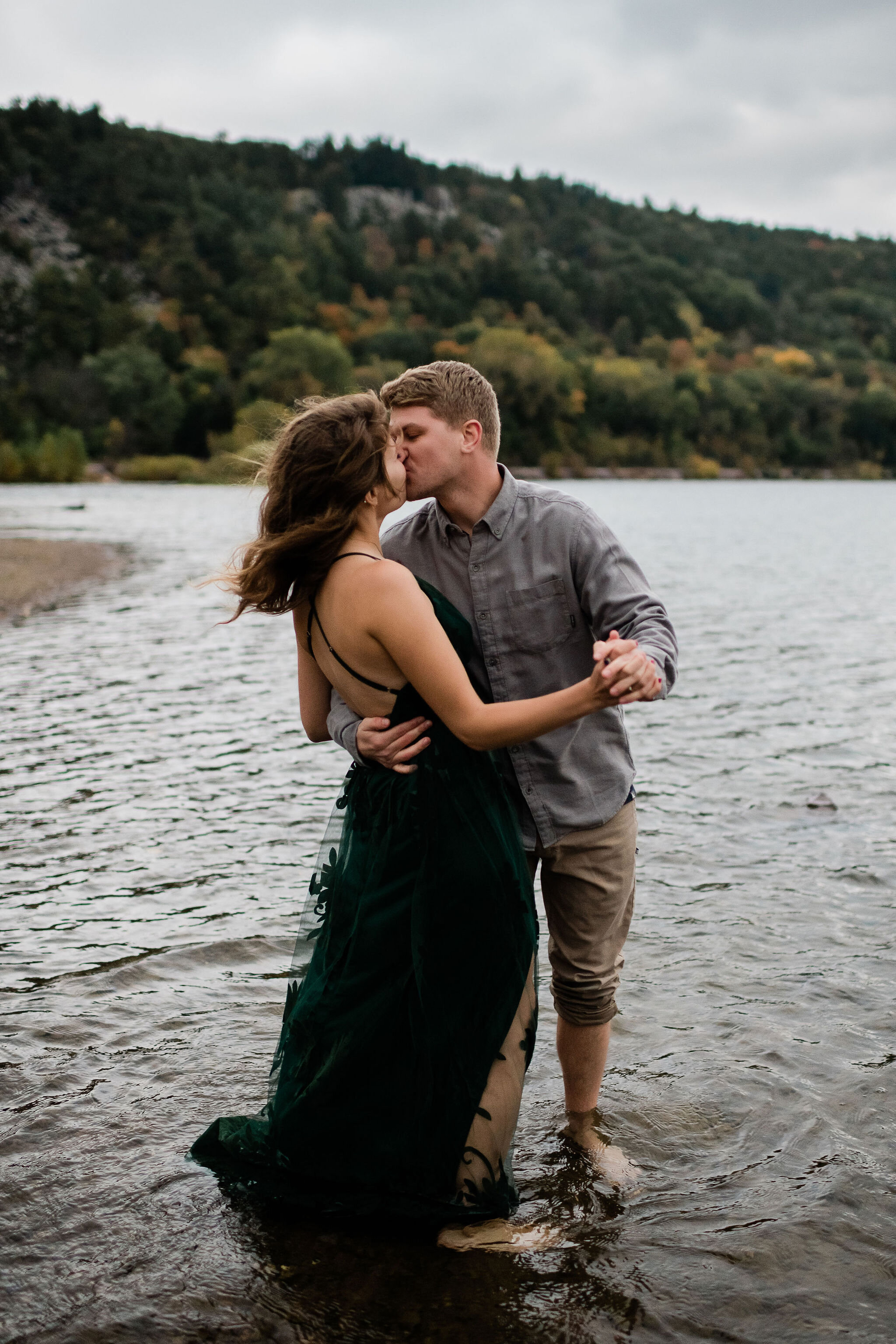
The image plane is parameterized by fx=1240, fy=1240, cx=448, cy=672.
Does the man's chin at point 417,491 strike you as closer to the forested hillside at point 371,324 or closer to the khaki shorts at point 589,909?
the khaki shorts at point 589,909

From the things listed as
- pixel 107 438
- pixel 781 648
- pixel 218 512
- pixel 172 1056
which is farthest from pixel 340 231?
pixel 172 1056

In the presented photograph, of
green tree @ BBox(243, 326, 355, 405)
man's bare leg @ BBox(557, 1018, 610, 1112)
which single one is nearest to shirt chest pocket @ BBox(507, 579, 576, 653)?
man's bare leg @ BBox(557, 1018, 610, 1112)

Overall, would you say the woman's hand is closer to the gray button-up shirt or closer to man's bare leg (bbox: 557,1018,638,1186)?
the gray button-up shirt

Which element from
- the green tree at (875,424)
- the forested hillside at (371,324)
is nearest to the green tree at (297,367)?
the forested hillside at (371,324)

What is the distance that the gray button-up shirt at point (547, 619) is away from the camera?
4.15 metres

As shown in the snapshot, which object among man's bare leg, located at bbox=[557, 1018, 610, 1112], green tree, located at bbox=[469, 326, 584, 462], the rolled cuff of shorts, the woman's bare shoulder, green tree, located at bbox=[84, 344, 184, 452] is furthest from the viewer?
green tree, located at bbox=[469, 326, 584, 462]

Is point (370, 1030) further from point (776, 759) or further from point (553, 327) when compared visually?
point (553, 327)

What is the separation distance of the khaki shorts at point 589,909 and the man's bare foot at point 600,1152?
1.84 feet

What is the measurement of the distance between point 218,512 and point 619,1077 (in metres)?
52.6

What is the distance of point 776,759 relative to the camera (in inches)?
461

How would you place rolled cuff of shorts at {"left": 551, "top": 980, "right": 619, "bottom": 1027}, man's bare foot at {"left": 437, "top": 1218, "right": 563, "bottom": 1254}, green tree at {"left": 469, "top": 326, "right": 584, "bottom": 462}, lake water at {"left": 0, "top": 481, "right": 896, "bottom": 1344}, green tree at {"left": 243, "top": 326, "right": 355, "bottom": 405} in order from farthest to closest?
green tree at {"left": 469, "top": 326, "right": 584, "bottom": 462}
green tree at {"left": 243, "top": 326, "right": 355, "bottom": 405}
rolled cuff of shorts at {"left": 551, "top": 980, "right": 619, "bottom": 1027}
man's bare foot at {"left": 437, "top": 1218, "right": 563, "bottom": 1254}
lake water at {"left": 0, "top": 481, "right": 896, "bottom": 1344}

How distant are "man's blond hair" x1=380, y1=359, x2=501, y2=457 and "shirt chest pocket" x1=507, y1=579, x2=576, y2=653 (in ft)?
1.92

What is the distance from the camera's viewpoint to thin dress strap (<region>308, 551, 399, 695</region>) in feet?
12.1

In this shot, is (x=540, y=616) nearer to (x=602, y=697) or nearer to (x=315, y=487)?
(x=602, y=697)
